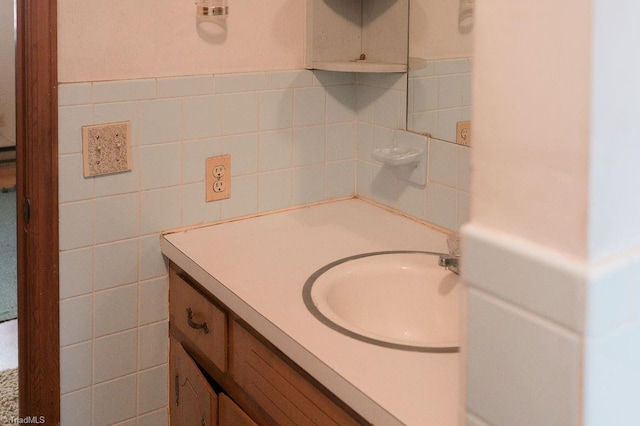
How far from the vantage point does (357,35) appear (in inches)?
77.7

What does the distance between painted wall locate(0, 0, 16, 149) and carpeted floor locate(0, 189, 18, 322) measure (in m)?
0.32

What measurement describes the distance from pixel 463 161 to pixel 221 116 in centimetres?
57

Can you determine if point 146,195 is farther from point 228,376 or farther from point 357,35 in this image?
point 357,35

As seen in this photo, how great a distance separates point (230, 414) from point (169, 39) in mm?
821

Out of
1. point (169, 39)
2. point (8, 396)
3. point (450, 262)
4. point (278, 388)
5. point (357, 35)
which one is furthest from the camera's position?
point (8, 396)

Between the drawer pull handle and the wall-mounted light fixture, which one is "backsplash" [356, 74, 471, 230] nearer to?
the wall-mounted light fixture

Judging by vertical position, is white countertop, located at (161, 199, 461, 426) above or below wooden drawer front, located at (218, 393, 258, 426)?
above

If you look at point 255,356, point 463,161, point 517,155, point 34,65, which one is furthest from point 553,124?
point 34,65

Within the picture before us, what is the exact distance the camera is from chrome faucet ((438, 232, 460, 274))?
4.91 ft

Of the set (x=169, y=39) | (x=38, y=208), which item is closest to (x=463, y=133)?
(x=169, y=39)

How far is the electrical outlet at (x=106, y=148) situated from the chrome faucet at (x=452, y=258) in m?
0.72

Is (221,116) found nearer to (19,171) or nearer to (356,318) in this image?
(19,171)

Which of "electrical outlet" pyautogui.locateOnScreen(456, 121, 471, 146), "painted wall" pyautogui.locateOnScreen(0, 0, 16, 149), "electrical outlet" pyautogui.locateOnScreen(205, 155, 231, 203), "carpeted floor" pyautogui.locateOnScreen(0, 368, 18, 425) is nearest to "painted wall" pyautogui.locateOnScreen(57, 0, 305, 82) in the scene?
"electrical outlet" pyautogui.locateOnScreen(205, 155, 231, 203)

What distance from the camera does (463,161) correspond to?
5.59 ft
